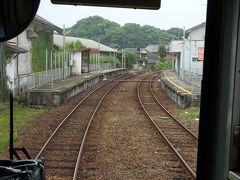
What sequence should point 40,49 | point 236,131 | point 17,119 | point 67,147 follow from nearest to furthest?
1. point 236,131
2. point 67,147
3. point 17,119
4. point 40,49

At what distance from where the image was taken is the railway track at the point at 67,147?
721cm

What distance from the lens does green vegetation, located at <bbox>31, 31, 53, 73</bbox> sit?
75.5 feet

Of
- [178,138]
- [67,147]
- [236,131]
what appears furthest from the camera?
[178,138]

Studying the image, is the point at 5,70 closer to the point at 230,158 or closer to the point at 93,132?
the point at 93,132

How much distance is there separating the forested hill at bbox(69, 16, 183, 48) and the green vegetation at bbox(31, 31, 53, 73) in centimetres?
4715

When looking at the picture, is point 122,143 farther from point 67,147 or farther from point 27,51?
point 27,51

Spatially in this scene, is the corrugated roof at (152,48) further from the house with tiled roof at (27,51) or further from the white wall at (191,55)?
the house with tiled roof at (27,51)

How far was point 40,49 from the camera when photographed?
2433 centimetres

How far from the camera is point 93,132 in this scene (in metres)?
11.3

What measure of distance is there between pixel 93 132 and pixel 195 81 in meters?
12.7

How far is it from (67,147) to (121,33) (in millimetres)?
74775

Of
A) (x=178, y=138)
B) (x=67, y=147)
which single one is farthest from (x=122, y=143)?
(x=178, y=138)

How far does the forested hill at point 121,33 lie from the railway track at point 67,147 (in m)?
60.7

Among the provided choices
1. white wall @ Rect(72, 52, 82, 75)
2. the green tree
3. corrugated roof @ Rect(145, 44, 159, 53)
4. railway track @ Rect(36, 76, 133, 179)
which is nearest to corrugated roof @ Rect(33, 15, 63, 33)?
white wall @ Rect(72, 52, 82, 75)
